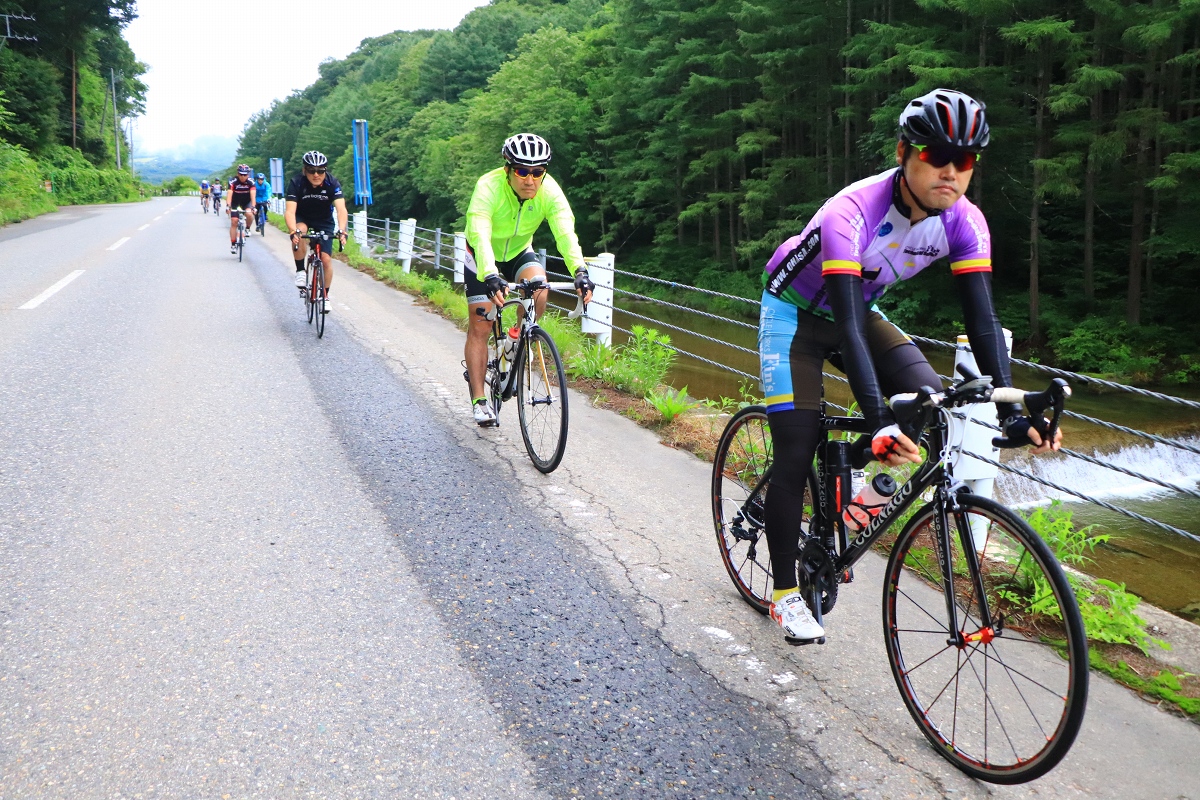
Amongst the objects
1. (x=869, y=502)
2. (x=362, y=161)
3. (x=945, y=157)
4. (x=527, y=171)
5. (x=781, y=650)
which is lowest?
(x=781, y=650)

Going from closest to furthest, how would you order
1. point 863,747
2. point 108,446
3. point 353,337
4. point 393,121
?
point 863,747, point 108,446, point 353,337, point 393,121

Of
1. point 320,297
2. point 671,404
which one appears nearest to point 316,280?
point 320,297

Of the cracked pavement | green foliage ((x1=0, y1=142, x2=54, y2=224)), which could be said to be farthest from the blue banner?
the cracked pavement

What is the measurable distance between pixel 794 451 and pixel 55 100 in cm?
5918

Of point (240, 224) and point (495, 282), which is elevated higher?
point (240, 224)

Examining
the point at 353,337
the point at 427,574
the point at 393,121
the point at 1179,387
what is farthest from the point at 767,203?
the point at 393,121

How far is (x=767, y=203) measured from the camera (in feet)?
103

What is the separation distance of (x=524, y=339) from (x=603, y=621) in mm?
2675

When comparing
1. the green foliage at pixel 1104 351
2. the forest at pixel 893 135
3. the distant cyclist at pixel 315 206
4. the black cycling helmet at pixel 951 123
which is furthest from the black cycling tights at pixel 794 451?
the green foliage at pixel 1104 351

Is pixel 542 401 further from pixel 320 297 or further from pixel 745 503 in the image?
pixel 320 297

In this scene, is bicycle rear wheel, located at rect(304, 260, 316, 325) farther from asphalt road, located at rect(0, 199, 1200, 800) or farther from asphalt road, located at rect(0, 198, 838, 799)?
asphalt road, located at rect(0, 199, 1200, 800)

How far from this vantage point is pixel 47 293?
12562 millimetres

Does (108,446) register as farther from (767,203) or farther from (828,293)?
(767,203)

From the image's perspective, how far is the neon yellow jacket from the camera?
572 centimetres
